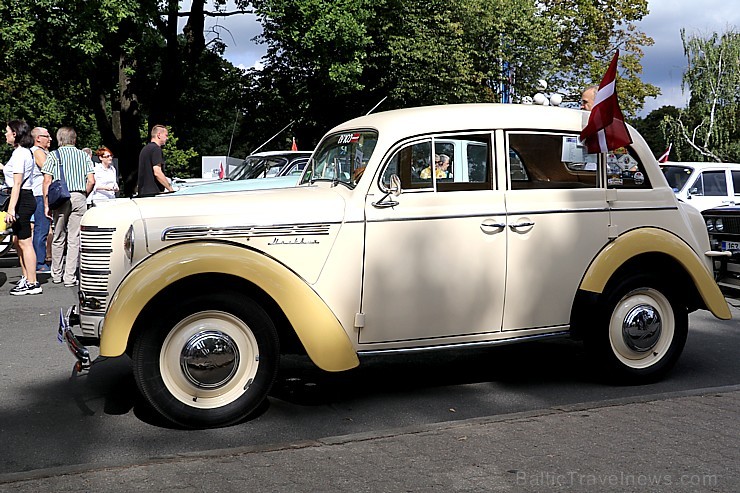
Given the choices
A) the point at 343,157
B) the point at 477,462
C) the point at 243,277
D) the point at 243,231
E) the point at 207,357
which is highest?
the point at 343,157

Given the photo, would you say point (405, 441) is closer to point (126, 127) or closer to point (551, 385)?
point (551, 385)

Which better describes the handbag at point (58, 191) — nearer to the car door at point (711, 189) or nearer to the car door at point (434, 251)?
the car door at point (434, 251)

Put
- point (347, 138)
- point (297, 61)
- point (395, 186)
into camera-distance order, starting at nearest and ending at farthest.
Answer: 1. point (395, 186)
2. point (347, 138)
3. point (297, 61)

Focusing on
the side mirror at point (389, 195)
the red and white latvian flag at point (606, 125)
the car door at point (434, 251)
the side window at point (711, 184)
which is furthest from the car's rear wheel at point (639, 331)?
the side window at point (711, 184)

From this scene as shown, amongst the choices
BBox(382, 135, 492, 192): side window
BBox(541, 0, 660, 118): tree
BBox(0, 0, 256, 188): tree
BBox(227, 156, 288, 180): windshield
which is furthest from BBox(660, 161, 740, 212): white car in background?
BBox(541, 0, 660, 118): tree

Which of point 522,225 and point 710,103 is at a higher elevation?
point 710,103

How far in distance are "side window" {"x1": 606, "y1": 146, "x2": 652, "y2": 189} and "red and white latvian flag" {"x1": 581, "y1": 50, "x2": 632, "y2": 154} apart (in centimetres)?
15

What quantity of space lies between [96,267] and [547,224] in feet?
9.68

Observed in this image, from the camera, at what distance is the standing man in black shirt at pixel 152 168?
11086 mm

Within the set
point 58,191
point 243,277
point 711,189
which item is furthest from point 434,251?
point 711,189

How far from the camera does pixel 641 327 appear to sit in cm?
585

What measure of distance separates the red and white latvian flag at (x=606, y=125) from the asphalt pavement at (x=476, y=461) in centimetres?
188

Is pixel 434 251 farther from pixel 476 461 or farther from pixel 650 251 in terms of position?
pixel 650 251

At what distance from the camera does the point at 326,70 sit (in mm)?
25969
